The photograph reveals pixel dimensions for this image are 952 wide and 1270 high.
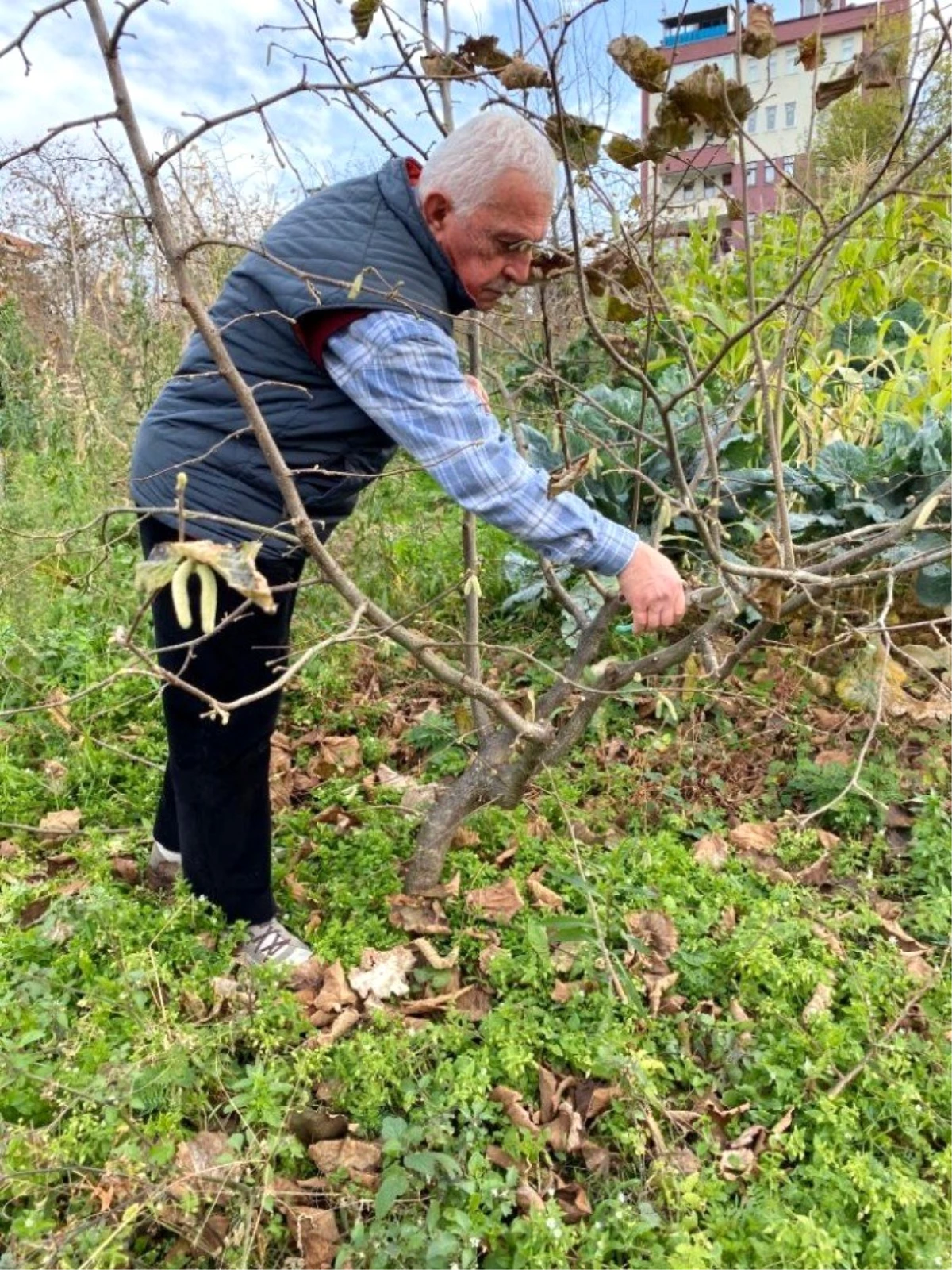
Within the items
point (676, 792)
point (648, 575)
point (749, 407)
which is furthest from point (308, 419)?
point (749, 407)

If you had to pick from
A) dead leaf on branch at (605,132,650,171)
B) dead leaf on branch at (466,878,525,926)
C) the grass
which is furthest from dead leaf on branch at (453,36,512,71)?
dead leaf on branch at (466,878,525,926)

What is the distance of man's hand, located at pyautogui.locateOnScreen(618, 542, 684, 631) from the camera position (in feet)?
5.84

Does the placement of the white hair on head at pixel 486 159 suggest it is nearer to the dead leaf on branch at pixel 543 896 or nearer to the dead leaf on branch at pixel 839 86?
the dead leaf on branch at pixel 839 86

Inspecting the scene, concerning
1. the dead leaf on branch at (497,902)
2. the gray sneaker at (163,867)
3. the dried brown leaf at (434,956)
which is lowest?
the dead leaf on branch at (497,902)

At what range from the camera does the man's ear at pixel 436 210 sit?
5.62 ft

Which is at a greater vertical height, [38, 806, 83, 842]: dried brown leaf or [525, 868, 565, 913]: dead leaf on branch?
[38, 806, 83, 842]: dried brown leaf

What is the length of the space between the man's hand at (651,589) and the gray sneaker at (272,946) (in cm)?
122

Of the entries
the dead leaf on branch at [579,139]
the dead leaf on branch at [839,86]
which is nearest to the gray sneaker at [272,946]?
the dead leaf on branch at [579,139]

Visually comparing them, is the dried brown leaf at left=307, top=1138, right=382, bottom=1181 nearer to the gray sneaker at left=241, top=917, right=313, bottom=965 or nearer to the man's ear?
the gray sneaker at left=241, top=917, right=313, bottom=965

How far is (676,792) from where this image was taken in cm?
293

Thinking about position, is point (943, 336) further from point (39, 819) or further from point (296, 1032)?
point (39, 819)

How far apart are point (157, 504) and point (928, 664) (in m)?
2.83

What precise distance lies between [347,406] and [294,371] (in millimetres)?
124

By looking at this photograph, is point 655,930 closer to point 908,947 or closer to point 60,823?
point 908,947
